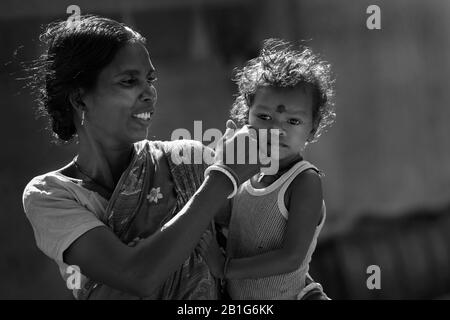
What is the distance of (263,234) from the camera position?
6.86 ft

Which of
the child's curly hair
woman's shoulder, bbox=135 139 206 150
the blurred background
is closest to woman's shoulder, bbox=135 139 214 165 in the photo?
woman's shoulder, bbox=135 139 206 150

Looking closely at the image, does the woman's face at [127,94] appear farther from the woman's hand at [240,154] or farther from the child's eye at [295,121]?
the child's eye at [295,121]

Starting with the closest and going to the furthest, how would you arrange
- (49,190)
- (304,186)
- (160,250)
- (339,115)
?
(160,250), (49,190), (304,186), (339,115)

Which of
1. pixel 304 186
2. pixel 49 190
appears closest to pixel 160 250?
pixel 49 190

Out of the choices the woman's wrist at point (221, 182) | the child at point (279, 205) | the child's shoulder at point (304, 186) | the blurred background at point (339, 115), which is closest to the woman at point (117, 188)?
the woman's wrist at point (221, 182)

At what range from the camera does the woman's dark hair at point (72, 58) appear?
1987mm

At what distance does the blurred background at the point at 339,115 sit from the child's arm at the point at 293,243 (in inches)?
89.4

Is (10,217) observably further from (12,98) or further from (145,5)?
(145,5)

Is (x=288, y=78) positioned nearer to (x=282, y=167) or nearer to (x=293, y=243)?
(x=282, y=167)

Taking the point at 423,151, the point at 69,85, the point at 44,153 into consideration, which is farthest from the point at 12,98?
the point at 423,151

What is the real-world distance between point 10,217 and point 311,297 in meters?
2.59

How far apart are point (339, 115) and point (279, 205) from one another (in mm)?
3177

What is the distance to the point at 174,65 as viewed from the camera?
14.5ft

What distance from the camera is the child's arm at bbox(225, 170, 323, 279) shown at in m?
2.01
